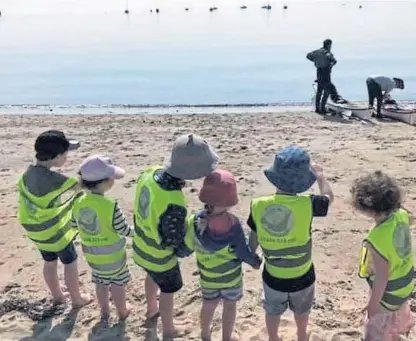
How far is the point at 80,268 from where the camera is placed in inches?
249

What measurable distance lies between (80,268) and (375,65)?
71.8 feet

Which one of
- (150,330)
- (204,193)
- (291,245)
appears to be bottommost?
(150,330)

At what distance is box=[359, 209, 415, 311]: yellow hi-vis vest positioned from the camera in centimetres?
406

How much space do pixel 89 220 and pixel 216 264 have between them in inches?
38.8

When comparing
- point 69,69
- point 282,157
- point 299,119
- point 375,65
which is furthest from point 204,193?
point 69,69

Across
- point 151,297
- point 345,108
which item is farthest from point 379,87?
point 151,297

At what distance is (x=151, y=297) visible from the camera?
520 centimetres

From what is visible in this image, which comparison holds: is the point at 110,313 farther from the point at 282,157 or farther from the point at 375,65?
the point at 375,65

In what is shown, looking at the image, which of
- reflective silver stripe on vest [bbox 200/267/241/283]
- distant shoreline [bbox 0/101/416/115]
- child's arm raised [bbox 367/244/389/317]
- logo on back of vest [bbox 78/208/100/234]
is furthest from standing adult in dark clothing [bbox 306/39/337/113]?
child's arm raised [bbox 367/244/389/317]

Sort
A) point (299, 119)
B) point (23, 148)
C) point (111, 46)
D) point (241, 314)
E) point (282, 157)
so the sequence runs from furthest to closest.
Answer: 1. point (111, 46)
2. point (299, 119)
3. point (23, 148)
4. point (241, 314)
5. point (282, 157)

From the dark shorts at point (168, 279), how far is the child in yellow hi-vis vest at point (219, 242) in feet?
0.76

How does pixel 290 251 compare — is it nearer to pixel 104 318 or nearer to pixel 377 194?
pixel 377 194

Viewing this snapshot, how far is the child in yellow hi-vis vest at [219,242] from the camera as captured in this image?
4328mm

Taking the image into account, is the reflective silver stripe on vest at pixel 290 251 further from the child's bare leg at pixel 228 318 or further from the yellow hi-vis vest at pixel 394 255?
the child's bare leg at pixel 228 318
